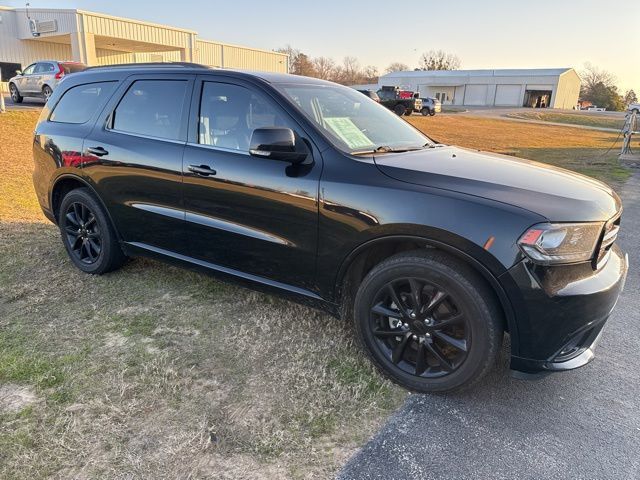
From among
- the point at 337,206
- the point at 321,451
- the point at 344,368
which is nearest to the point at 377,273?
the point at 337,206

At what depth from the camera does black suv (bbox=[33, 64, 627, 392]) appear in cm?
243

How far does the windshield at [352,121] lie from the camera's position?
3.17 meters

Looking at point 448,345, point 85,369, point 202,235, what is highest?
point 202,235

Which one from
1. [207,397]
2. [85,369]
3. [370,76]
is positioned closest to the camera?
[207,397]

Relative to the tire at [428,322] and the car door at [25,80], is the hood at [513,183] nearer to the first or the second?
the tire at [428,322]

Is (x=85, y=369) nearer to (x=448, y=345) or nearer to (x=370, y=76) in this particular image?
(x=448, y=345)

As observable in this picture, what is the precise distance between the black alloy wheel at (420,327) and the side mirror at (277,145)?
3.13 ft

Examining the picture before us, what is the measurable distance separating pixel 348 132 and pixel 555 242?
152 cm

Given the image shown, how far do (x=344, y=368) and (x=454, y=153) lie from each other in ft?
5.67

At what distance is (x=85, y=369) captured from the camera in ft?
9.53

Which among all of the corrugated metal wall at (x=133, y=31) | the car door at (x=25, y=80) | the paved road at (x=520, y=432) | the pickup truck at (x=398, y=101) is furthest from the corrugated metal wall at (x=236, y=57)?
the paved road at (x=520, y=432)

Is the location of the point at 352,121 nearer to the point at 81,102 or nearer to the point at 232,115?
the point at 232,115

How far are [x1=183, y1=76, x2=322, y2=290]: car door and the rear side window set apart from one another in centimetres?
116

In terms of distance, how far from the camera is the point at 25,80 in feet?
62.1
